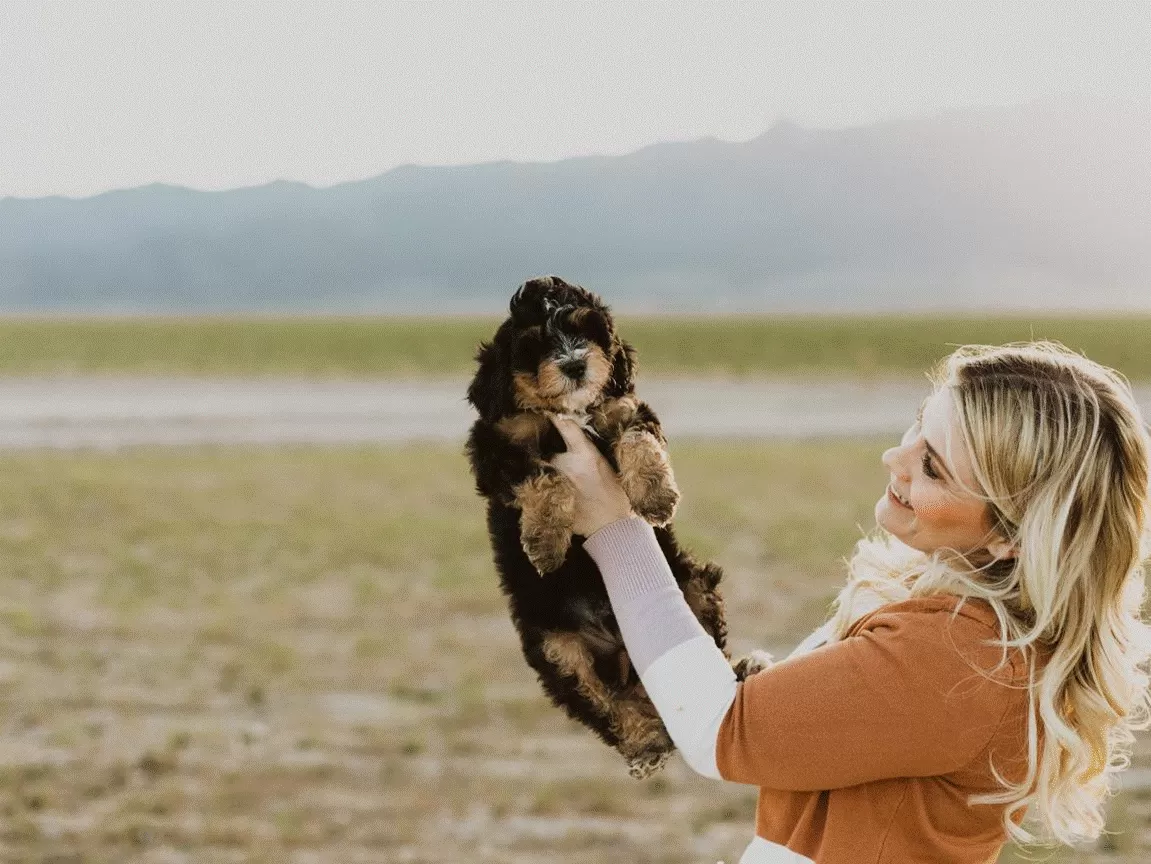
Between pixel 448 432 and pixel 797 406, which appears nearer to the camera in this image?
pixel 448 432

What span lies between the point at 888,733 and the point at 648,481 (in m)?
0.66

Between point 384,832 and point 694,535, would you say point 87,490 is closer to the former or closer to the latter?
point 694,535

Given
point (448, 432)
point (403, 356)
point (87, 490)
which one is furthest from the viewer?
point (403, 356)

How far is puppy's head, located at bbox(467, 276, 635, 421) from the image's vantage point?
242cm

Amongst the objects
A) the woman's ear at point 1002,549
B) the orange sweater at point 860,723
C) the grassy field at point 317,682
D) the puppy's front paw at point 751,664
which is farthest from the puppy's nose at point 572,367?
the grassy field at point 317,682

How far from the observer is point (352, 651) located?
31.4 feet

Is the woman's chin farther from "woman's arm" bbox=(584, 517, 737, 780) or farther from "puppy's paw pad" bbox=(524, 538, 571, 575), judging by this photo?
"puppy's paw pad" bbox=(524, 538, 571, 575)

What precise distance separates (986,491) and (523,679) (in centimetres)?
720

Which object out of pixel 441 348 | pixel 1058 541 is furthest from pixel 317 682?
pixel 441 348

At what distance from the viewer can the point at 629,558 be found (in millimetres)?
2211

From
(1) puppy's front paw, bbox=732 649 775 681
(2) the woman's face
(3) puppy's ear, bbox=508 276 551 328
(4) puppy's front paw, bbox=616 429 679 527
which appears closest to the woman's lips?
(2) the woman's face

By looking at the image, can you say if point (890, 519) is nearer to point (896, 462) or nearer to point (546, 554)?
point (896, 462)

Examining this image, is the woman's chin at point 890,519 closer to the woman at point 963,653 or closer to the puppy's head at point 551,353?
the woman at point 963,653

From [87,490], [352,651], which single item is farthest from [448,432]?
[352,651]
